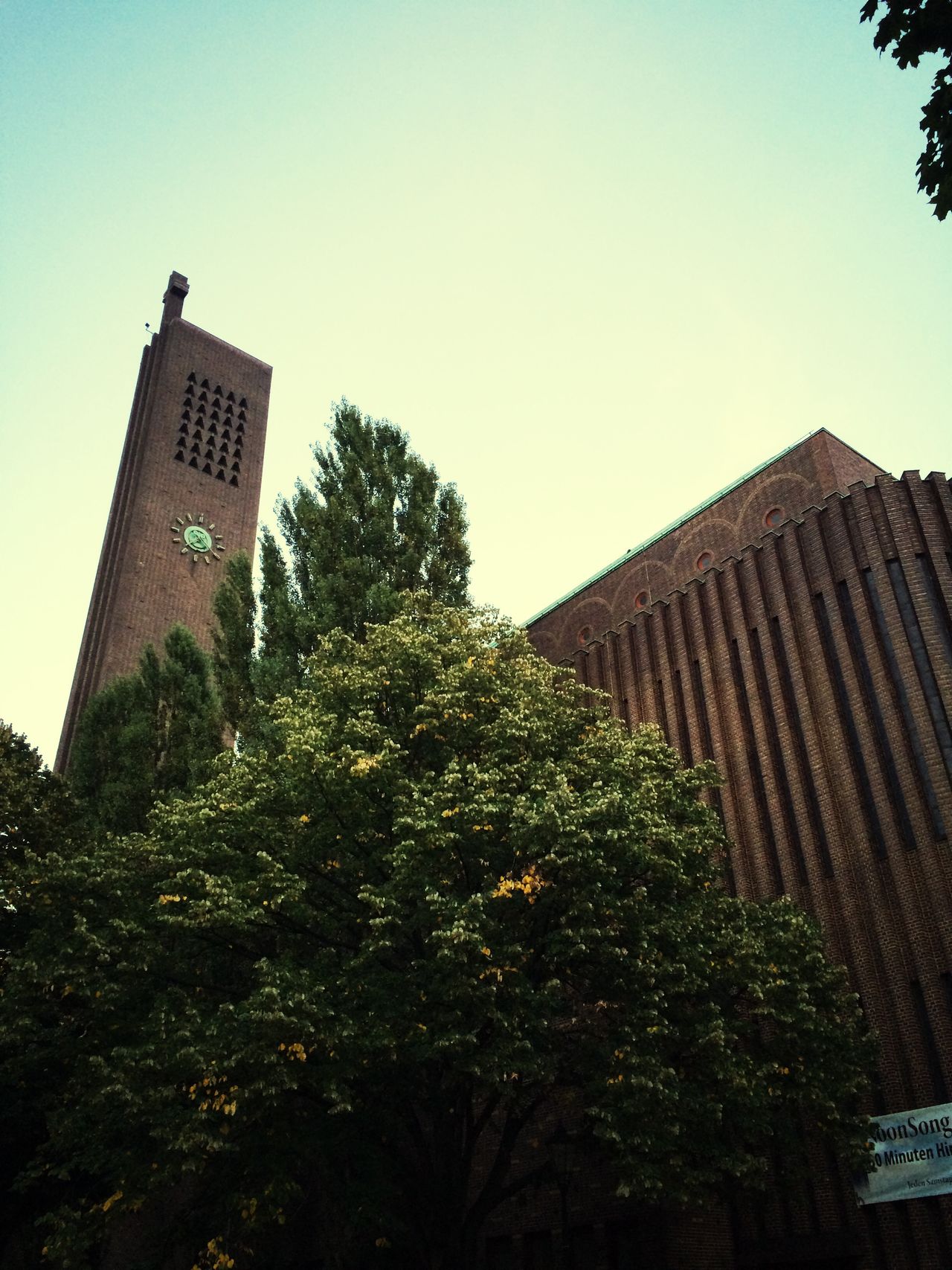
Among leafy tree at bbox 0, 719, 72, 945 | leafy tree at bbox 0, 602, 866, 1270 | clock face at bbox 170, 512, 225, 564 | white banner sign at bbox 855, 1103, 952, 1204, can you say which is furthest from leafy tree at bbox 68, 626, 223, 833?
clock face at bbox 170, 512, 225, 564

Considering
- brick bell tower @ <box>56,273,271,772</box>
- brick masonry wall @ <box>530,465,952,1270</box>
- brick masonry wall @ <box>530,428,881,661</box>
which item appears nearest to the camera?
brick masonry wall @ <box>530,465,952,1270</box>

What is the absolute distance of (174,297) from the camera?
5856 cm

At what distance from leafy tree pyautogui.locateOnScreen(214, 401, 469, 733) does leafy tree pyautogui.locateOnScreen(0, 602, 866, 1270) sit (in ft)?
14.1

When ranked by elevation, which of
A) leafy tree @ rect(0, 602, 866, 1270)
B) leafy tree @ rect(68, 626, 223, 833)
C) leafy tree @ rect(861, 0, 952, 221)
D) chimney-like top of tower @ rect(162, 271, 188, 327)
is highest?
chimney-like top of tower @ rect(162, 271, 188, 327)

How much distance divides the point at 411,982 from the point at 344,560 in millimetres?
11084

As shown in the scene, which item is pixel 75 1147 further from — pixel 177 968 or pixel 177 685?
pixel 177 685

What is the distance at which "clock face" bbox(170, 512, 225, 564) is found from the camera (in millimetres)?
48656

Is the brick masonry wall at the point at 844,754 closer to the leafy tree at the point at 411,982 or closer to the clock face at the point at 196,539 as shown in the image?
A: the leafy tree at the point at 411,982

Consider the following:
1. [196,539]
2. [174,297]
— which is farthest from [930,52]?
[174,297]

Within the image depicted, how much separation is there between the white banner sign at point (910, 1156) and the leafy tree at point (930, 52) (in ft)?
48.0

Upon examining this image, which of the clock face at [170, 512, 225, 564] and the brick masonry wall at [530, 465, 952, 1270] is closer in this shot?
the brick masonry wall at [530, 465, 952, 1270]

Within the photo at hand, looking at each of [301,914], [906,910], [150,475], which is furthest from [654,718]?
[150,475]

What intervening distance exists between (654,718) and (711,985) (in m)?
11.6

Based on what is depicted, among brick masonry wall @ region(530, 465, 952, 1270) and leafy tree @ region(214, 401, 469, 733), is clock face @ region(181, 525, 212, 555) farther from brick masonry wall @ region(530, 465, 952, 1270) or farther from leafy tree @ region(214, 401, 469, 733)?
brick masonry wall @ region(530, 465, 952, 1270)
